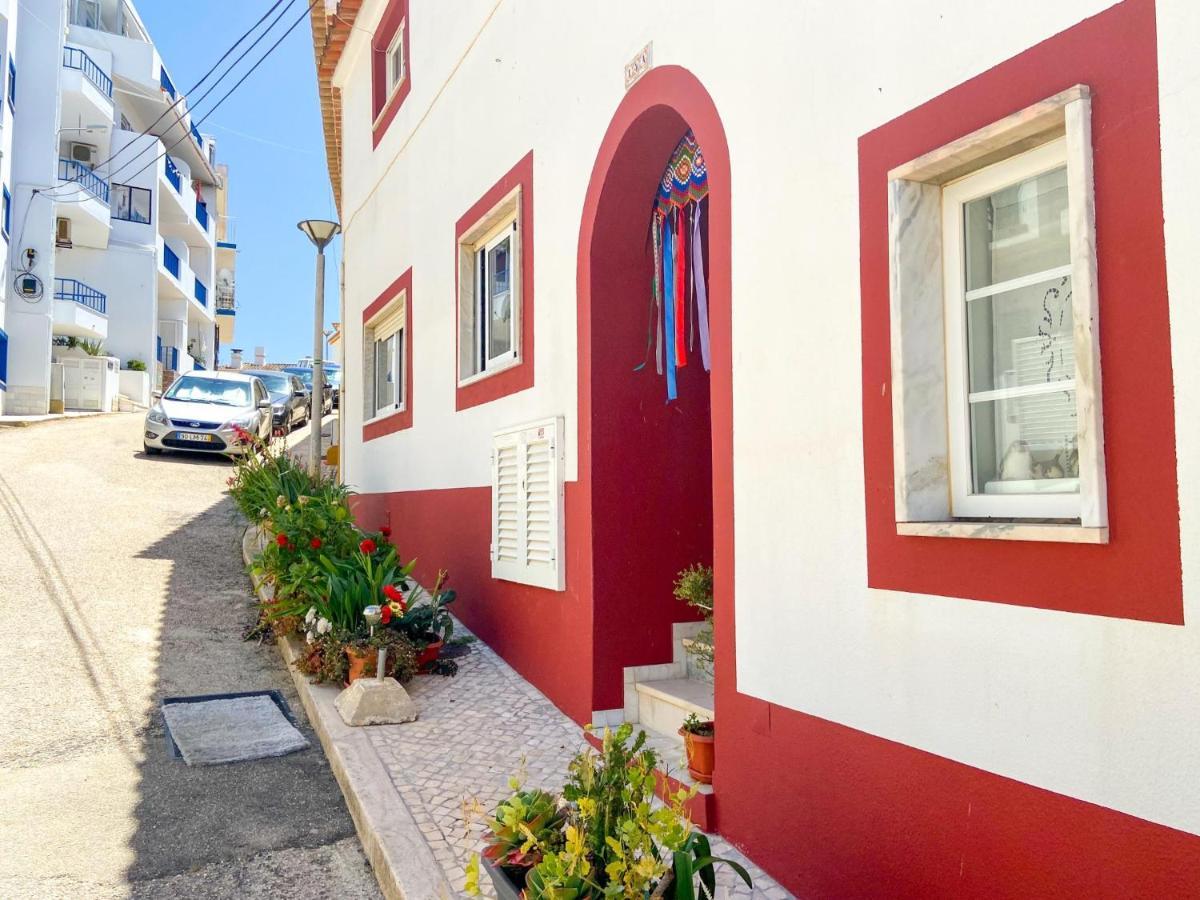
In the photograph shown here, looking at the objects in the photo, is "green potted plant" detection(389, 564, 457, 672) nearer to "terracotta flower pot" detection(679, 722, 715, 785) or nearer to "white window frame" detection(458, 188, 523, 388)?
"white window frame" detection(458, 188, 523, 388)

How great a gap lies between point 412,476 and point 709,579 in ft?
15.0

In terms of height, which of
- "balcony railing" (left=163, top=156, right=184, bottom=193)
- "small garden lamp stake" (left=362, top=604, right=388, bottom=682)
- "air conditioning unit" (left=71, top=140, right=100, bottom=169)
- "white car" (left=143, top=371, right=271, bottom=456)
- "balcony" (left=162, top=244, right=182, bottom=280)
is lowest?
"small garden lamp stake" (left=362, top=604, right=388, bottom=682)

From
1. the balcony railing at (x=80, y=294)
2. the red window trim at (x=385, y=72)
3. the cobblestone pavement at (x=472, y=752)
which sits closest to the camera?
the cobblestone pavement at (x=472, y=752)

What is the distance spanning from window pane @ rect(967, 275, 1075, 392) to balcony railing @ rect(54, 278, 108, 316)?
87.5ft

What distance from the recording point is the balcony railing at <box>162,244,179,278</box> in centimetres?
3045

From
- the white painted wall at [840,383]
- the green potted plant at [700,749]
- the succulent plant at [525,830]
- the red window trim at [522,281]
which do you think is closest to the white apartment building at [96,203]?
the red window trim at [522,281]

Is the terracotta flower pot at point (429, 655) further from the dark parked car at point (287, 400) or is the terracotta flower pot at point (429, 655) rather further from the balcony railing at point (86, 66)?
the balcony railing at point (86, 66)

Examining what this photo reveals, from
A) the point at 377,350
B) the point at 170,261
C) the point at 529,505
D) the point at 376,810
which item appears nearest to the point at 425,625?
the point at 529,505

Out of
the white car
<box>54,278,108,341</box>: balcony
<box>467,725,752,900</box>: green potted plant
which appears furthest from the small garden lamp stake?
<box>54,278,108,341</box>: balcony

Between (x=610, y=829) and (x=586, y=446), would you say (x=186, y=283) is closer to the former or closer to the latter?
(x=586, y=446)

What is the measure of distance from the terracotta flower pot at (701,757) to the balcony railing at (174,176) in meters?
32.2

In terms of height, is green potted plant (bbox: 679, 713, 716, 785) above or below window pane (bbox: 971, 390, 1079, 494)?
below

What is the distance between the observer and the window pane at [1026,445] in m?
2.52

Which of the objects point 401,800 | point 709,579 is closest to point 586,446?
point 709,579
